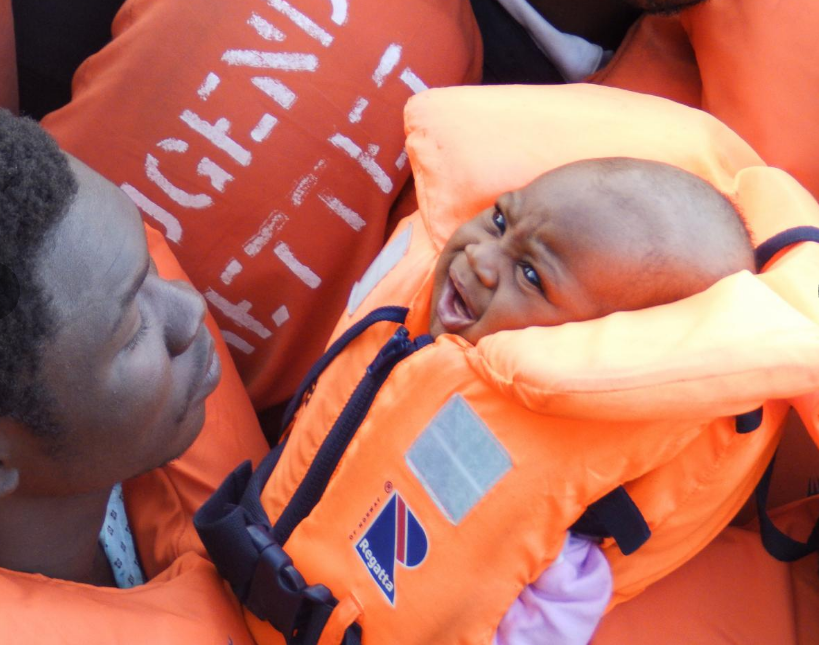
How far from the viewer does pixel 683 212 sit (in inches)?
35.4

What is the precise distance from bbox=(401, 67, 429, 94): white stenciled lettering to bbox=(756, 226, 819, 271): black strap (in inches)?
24.2

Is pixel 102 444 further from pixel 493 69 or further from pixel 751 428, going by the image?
pixel 493 69

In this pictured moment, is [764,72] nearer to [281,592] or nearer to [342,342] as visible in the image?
[342,342]

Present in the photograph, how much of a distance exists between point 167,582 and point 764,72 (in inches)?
43.4

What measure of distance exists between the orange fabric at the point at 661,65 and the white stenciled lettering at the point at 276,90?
0.54 m

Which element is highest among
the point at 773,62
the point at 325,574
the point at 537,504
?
the point at 773,62

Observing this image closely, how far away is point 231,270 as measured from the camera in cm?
136

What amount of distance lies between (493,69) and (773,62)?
0.52m

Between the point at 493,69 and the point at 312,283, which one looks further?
the point at 493,69

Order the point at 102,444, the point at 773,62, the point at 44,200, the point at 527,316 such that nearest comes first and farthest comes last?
the point at 44,200 < the point at 102,444 < the point at 527,316 < the point at 773,62

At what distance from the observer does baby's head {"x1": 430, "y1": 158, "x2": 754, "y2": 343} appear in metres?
0.89

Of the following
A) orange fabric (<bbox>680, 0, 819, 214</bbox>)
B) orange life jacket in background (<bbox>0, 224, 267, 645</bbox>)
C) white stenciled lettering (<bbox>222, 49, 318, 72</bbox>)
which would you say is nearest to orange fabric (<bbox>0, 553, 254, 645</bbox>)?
orange life jacket in background (<bbox>0, 224, 267, 645</bbox>)

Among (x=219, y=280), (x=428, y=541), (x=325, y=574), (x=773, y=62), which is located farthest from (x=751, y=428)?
(x=219, y=280)

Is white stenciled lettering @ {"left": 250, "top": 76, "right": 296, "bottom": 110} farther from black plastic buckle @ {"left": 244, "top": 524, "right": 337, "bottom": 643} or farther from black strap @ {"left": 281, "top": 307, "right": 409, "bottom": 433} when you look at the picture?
black plastic buckle @ {"left": 244, "top": 524, "right": 337, "bottom": 643}
